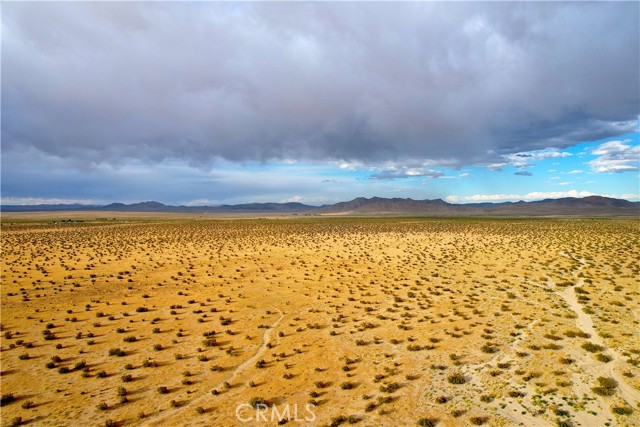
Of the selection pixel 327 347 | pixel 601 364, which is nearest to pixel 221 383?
pixel 327 347

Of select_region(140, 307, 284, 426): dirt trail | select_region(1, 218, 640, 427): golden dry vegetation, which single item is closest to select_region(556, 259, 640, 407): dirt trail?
select_region(1, 218, 640, 427): golden dry vegetation

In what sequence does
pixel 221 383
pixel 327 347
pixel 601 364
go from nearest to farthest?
1. pixel 221 383
2. pixel 601 364
3. pixel 327 347

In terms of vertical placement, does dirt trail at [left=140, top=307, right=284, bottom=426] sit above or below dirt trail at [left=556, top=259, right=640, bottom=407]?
below

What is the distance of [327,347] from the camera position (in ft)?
50.9

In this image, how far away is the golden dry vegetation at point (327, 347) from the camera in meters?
10.9

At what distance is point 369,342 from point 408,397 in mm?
4570

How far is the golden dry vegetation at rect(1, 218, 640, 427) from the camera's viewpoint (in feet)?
35.6

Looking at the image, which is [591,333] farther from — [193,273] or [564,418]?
[193,273]

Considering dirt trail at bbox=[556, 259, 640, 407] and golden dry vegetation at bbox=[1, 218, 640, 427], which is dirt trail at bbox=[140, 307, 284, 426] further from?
dirt trail at bbox=[556, 259, 640, 407]

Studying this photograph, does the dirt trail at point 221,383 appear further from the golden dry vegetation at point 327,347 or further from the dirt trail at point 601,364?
the dirt trail at point 601,364

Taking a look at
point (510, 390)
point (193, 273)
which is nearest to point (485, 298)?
point (510, 390)

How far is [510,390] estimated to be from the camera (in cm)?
1152

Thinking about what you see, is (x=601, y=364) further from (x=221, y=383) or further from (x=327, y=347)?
(x=221, y=383)

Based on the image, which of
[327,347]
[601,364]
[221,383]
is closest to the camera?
[221,383]
